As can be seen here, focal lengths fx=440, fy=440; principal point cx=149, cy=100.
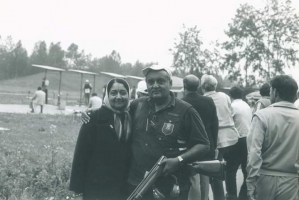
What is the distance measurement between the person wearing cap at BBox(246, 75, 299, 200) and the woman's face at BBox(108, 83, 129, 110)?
135 cm

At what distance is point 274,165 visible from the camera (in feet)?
14.1

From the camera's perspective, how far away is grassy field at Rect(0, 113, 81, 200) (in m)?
6.43

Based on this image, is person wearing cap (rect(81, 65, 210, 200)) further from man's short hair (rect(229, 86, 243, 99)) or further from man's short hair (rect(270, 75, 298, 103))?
man's short hair (rect(229, 86, 243, 99))

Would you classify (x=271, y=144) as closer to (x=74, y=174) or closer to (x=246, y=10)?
(x=74, y=174)

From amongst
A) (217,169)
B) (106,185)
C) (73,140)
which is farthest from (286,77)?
(73,140)

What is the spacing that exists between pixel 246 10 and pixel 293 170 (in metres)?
42.9

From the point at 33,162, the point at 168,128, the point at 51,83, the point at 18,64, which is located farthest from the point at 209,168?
the point at 18,64

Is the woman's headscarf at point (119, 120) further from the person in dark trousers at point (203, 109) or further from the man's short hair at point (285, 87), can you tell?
the person in dark trousers at point (203, 109)

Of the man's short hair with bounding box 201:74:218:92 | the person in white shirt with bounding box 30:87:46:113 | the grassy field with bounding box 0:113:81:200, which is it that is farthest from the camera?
the person in white shirt with bounding box 30:87:46:113

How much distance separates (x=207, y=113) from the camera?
598cm

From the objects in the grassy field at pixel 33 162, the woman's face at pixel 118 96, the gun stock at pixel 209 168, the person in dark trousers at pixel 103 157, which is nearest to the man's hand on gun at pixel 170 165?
the gun stock at pixel 209 168

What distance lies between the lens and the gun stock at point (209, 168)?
11.9 ft

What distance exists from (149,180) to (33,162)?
6040mm

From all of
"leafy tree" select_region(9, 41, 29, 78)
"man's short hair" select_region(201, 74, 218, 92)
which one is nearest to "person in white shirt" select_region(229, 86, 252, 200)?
"man's short hair" select_region(201, 74, 218, 92)
